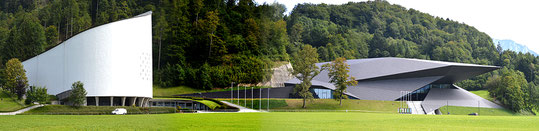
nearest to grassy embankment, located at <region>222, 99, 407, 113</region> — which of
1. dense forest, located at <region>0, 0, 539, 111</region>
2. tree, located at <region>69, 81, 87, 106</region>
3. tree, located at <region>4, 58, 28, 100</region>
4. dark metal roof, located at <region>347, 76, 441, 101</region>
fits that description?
dark metal roof, located at <region>347, 76, 441, 101</region>

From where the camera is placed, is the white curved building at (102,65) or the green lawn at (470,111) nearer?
the white curved building at (102,65)

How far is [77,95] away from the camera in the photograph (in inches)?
1325

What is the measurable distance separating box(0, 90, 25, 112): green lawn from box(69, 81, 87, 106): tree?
3367 millimetres

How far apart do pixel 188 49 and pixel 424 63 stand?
29.6 metres

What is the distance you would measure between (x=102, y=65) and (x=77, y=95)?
3.67 metres

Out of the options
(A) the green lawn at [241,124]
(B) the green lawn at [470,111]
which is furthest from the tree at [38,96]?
(B) the green lawn at [470,111]

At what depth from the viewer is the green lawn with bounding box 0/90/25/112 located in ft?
107

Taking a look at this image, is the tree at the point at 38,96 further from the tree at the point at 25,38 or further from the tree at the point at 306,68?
the tree at the point at 306,68

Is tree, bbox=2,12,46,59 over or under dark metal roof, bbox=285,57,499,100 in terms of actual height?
over

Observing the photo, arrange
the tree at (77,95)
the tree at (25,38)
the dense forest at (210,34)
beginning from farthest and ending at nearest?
the tree at (25,38)
the tree at (77,95)
the dense forest at (210,34)

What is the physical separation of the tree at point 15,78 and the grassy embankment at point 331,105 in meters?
18.8

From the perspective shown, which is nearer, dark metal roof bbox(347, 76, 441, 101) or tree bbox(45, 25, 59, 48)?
tree bbox(45, 25, 59, 48)

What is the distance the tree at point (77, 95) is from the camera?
110 feet

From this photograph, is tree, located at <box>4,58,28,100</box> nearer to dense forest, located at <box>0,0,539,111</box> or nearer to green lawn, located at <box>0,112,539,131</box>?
dense forest, located at <box>0,0,539,111</box>
